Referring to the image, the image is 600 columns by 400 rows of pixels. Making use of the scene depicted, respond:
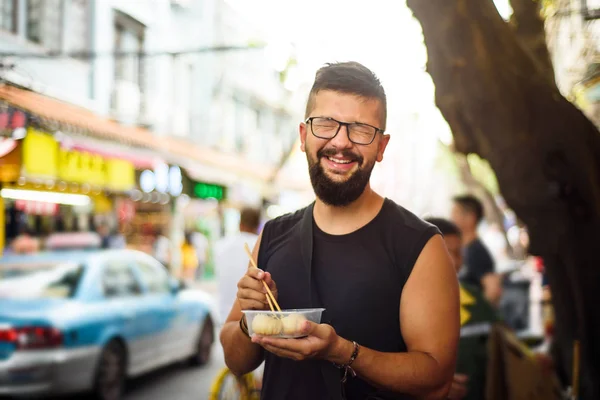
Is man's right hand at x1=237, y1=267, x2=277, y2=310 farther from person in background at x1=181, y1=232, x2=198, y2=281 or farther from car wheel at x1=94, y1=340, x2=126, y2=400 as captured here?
person in background at x1=181, y1=232, x2=198, y2=281

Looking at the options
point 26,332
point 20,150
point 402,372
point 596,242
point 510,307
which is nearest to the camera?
point 402,372

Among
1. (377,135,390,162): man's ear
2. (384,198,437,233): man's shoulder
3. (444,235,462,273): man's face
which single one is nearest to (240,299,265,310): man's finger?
(384,198,437,233): man's shoulder

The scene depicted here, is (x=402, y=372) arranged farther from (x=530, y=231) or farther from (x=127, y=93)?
(x=127, y=93)

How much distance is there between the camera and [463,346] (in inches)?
175

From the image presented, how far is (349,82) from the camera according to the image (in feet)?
7.89

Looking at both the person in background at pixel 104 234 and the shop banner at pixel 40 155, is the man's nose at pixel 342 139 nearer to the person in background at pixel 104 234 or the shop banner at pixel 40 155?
the shop banner at pixel 40 155

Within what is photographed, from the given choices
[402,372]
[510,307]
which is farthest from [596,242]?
[510,307]

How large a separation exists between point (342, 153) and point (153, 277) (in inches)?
→ 271

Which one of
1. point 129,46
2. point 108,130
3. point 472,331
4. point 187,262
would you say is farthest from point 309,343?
point 187,262

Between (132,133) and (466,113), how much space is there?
10360 millimetres

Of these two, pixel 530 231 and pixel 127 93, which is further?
pixel 127 93

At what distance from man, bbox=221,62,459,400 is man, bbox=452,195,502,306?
3.22 m

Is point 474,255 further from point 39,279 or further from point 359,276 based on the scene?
point 39,279

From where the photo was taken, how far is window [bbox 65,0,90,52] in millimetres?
8922
